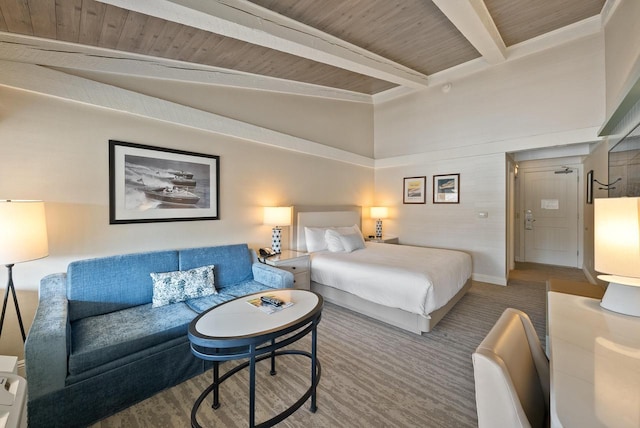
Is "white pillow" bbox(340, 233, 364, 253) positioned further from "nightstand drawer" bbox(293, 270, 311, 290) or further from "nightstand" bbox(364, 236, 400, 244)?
"nightstand" bbox(364, 236, 400, 244)

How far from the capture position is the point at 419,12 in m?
3.01

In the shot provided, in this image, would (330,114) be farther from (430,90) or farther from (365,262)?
(365,262)

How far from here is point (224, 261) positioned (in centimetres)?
306

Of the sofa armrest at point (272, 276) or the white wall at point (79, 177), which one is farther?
the sofa armrest at point (272, 276)

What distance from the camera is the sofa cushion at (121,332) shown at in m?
1.69

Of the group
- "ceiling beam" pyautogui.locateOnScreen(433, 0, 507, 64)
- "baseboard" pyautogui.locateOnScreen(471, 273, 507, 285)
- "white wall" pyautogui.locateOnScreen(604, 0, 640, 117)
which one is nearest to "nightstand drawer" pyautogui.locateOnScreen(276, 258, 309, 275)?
"baseboard" pyautogui.locateOnScreen(471, 273, 507, 285)

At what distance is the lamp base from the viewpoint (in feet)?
4.23

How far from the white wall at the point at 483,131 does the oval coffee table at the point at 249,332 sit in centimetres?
395

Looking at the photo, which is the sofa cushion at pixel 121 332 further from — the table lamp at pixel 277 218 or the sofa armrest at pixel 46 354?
the table lamp at pixel 277 218

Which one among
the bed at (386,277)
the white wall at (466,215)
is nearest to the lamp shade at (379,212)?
the white wall at (466,215)

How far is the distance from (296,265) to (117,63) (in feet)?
9.71

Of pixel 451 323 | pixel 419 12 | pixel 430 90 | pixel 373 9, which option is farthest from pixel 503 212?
pixel 373 9

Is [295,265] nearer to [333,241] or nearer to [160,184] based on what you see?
[333,241]

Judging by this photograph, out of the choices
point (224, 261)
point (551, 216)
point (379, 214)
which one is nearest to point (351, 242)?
point (379, 214)
